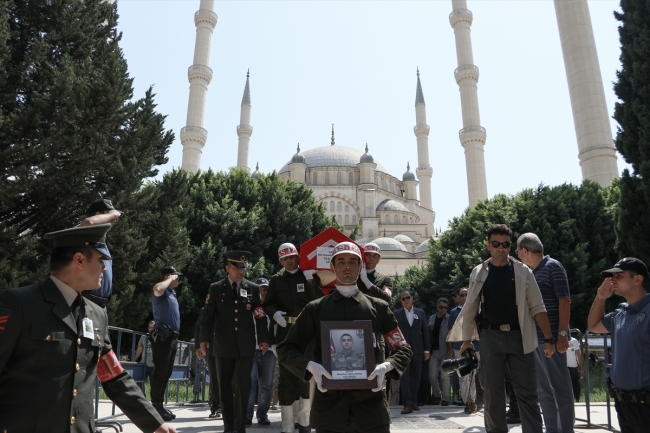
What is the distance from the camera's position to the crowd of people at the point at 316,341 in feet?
7.12

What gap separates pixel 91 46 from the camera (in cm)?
1361

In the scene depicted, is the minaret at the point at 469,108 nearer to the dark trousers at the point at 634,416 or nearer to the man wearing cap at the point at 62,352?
the dark trousers at the point at 634,416

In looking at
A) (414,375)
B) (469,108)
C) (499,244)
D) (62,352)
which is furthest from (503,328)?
(469,108)

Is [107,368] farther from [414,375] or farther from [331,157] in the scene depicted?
[331,157]

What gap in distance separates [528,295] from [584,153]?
977 inches

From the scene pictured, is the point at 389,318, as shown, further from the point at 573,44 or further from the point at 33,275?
the point at 573,44

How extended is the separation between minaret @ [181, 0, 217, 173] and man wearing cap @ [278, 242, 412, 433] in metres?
35.4

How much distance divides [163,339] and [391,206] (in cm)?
6051

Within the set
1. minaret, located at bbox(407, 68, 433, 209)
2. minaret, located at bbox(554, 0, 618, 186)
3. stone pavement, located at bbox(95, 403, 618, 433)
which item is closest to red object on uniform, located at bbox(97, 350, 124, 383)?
stone pavement, located at bbox(95, 403, 618, 433)

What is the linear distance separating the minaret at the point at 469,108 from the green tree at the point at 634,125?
74.8ft

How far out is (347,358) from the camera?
9.93 feet

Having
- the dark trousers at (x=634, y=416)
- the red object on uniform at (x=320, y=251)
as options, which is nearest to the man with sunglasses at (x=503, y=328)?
the dark trousers at (x=634, y=416)

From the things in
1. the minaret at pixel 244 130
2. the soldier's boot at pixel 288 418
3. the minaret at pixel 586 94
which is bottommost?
the soldier's boot at pixel 288 418

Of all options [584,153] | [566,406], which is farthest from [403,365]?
[584,153]
